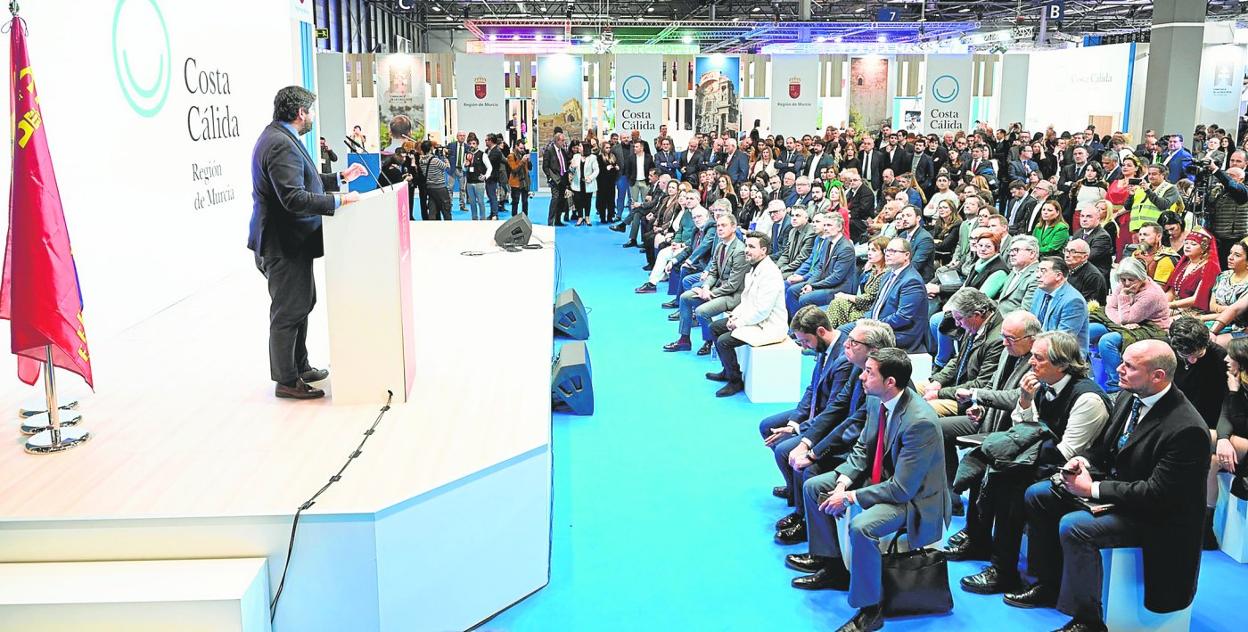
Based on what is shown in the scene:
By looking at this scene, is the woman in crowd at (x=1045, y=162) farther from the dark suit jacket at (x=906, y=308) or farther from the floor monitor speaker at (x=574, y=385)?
the floor monitor speaker at (x=574, y=385)

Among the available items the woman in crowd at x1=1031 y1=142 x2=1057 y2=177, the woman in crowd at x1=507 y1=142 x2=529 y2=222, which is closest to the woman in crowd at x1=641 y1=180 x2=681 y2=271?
the woman in crowd at x1=507 y1=142 x2=529 y2=222

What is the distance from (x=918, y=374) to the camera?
6.93 meters

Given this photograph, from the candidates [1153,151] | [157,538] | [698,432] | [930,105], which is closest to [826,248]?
[698,432]

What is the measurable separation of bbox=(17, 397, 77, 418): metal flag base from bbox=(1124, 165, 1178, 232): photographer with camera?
875cm

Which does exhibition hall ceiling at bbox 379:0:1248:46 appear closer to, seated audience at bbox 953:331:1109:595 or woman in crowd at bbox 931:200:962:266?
woman in crowd at bbox 931:200:962:266

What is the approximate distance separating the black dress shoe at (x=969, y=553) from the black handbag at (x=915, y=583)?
53 cm

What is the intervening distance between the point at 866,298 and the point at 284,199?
4628 mm

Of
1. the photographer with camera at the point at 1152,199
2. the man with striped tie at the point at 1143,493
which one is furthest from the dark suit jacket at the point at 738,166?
the man with striped tie at the point at 1143,493

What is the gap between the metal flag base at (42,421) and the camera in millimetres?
4461

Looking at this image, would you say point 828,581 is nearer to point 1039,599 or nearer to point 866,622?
point 866,622

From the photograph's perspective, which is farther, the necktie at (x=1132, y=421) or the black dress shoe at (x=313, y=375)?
the black dress shoe at (x=313, y=375)

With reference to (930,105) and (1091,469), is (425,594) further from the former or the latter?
(930,105)

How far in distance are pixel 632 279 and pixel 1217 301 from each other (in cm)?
691

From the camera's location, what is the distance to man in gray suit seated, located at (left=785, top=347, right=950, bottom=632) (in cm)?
397
